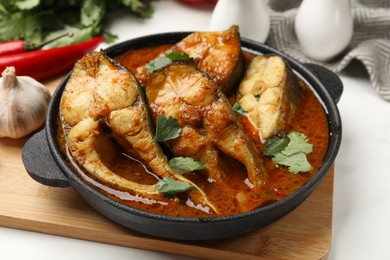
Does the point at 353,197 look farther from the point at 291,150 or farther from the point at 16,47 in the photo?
the point at 16,47

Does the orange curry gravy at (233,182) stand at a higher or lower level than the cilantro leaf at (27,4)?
lower

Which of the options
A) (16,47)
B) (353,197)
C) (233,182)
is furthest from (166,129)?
(16,47)

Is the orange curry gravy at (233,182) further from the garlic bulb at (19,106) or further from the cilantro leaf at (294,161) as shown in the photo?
the garlic bulb at (19,106)

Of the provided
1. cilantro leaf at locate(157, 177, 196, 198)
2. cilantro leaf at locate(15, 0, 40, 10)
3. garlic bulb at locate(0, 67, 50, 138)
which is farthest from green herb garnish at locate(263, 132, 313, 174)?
cilantro leaf at locate(15, 0, 40, 10)

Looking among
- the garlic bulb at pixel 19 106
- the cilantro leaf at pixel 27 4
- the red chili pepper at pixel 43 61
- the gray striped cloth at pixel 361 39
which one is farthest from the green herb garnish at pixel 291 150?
the cilantro leaf at pixel 27 4

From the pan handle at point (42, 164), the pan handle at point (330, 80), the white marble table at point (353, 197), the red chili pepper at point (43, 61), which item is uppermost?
the pan handle at point (330, 80)

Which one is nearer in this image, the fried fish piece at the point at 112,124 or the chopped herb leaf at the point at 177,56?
the fried fish piece at the point at 112,124

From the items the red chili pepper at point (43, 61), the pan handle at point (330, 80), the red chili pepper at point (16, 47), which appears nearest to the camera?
the pan handle at point (330, 80)

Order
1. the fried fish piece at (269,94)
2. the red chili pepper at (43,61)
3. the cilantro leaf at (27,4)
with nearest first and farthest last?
the fried fish piece at (269,94) < the red chili pepper at (43,61) < the cilantro leaf at (27,4)
